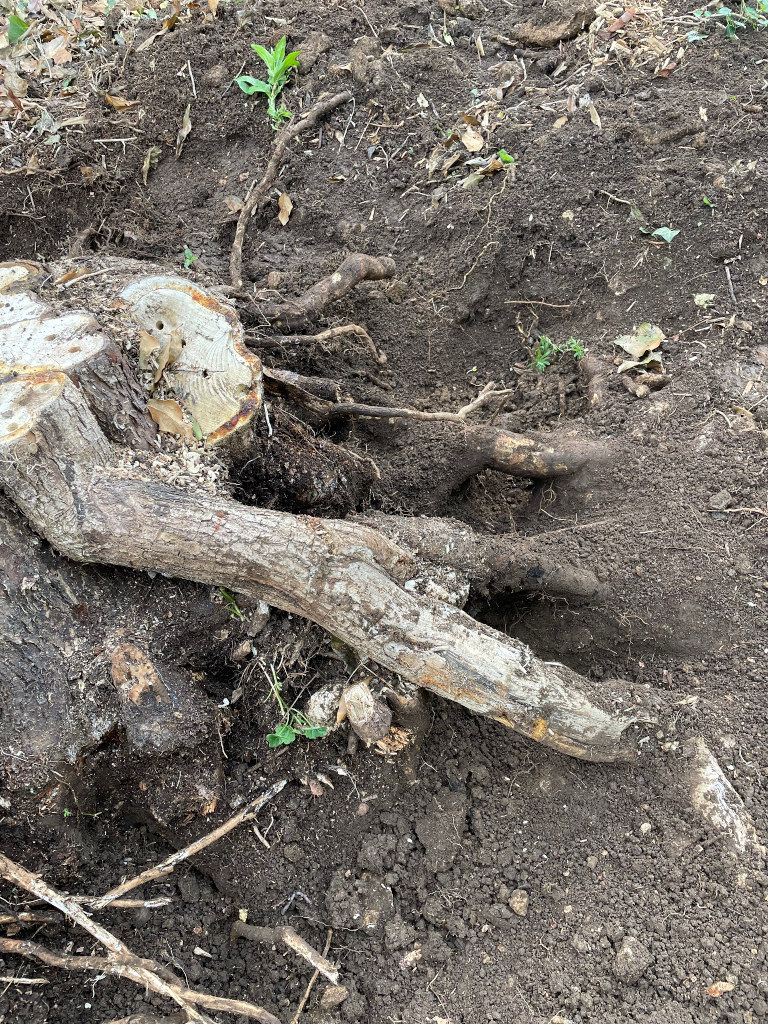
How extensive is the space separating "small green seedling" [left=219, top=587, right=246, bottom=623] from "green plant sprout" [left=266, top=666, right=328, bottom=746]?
19 cm

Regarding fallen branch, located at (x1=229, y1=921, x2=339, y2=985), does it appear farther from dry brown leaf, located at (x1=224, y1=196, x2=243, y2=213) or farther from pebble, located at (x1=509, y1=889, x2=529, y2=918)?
dry brown leaf, located at (x1=224, y1=196, x2=243, y2=213)

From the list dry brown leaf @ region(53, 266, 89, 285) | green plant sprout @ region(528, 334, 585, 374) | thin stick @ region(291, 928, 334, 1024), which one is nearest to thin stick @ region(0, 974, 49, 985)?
thin stick @ region(291, 928, 334, 1024)

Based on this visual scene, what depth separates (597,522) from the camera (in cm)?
235

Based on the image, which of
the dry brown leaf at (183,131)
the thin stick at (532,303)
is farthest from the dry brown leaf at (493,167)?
the dry brown leaf at (183,131)

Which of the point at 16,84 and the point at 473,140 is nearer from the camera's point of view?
the point at 473,140

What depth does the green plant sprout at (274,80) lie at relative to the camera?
10.5 feet

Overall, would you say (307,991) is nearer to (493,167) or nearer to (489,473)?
(489,473)

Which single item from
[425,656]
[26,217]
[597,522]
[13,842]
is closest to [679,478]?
[597,522]

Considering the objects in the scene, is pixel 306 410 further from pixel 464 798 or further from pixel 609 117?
pixel 609 117

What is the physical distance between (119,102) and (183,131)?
0.32 metres

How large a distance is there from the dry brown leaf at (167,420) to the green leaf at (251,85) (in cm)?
208

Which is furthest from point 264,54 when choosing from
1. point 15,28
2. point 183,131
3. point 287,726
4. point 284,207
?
point 287,726

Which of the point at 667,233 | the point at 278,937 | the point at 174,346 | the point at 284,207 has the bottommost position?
the point at 278,937

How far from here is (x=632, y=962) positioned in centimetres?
176
